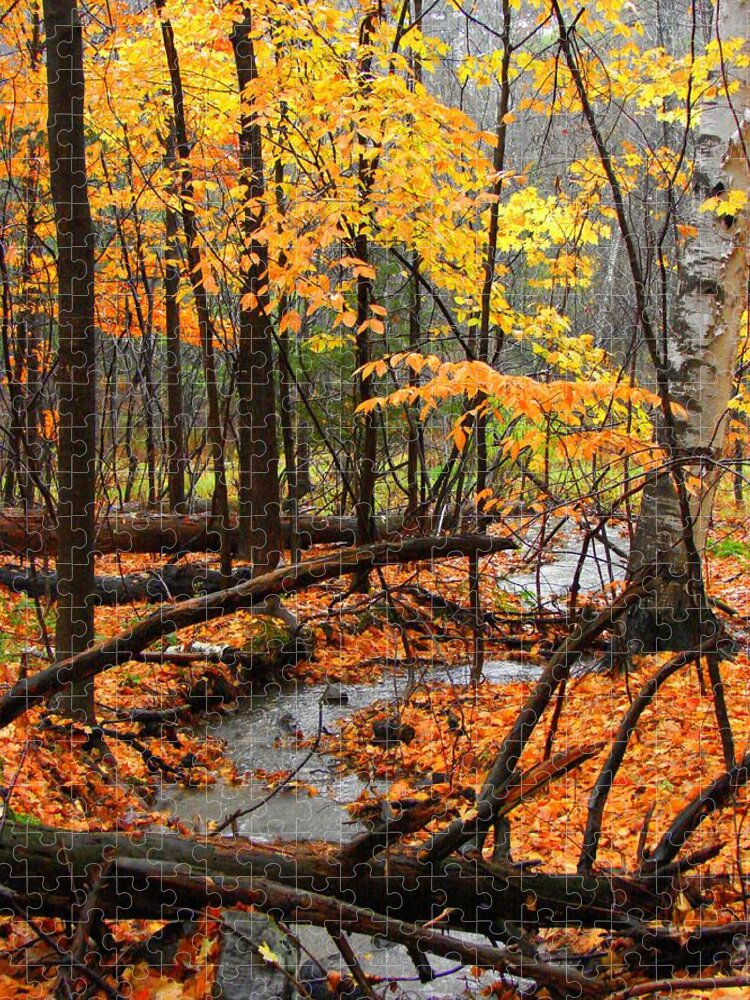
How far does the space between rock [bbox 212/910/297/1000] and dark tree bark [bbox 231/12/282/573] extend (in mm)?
3765

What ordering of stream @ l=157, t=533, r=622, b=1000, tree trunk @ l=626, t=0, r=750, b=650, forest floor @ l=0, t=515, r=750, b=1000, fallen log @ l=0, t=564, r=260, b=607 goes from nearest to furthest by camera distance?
forest floor @ l=0, t=515, r=750, b=1000 → stream @ l=157, t=533, r=622, b=1000 → tree trunk @ l=626, t=0, r=750, b=650 → fallen log @ l=0, t=564, r=260, b=607

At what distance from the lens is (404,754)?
16.7ft

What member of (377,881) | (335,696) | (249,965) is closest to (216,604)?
(377,881)

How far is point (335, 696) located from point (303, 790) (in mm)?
1221

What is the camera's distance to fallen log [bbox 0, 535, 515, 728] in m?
2.96

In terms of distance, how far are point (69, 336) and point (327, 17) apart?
3.37 m

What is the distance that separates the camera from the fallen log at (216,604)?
2.96 meters

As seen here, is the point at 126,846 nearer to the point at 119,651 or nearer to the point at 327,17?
the point at 119,651

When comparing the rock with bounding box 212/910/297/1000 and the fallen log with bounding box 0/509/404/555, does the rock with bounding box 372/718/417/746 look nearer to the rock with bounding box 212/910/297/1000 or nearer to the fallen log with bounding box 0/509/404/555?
the rock with bounding box 212/910/297/1000

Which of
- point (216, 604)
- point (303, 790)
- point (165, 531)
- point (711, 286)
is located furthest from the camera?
point (165, 531)

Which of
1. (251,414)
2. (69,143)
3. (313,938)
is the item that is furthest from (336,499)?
(313,938)

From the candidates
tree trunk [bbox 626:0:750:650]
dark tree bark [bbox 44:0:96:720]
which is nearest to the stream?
tree trunk [bbox 626:0:750:650]

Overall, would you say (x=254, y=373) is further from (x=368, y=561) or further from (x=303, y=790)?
(x=368, y=561)

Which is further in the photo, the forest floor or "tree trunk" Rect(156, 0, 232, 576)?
"tree trunk" Rect(156, 0, 232, 576)
